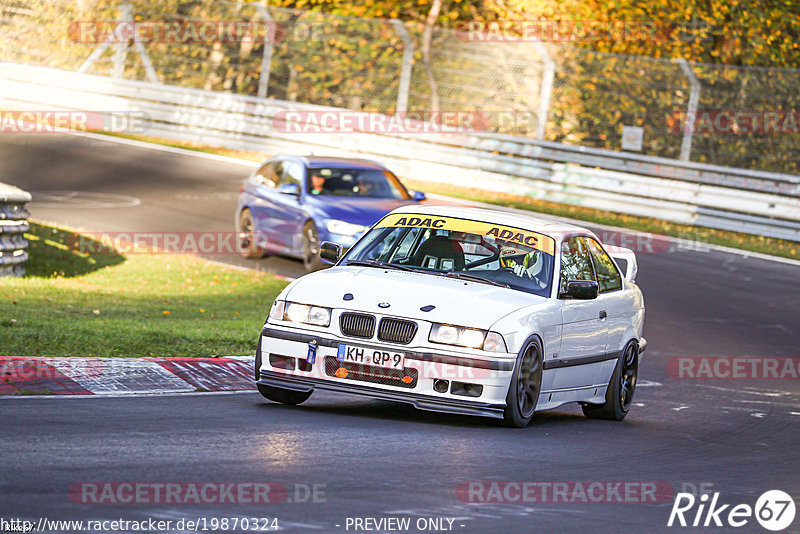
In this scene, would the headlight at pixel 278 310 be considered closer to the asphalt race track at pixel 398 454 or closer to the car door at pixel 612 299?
the asphalt race track at pixel 398 454

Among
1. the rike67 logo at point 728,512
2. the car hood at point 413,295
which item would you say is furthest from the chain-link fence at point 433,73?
the rike67 logo at point 728,512

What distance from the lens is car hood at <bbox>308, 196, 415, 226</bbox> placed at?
17969 millimetres

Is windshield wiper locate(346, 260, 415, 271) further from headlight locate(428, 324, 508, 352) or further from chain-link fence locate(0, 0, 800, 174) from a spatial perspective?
chain-link fence locate(0, 0, 800, 174)

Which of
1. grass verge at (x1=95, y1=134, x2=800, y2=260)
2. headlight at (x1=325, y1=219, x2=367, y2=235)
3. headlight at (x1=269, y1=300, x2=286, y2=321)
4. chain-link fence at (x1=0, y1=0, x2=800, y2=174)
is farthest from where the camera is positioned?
chain-link fence at (x1=0, y1=0, x2=800, y2=174)

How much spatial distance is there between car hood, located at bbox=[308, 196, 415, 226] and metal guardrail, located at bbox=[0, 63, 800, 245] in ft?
29.1

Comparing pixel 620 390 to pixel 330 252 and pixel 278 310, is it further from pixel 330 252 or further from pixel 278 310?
pixel 278 310

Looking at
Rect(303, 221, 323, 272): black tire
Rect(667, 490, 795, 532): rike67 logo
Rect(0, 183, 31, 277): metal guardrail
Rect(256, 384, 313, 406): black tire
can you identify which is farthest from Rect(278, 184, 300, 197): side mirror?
Rect(667, 490, 795, 532): rike67 logo

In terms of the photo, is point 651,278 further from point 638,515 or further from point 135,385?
point 638,515

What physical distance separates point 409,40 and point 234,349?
18.1m

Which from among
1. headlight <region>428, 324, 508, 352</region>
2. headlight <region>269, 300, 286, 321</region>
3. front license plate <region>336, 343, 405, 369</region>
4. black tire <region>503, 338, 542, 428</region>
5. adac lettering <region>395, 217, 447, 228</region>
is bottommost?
black tire <region>503, 338, 542, 428</region>

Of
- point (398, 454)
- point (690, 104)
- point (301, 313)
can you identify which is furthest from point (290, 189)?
point (690, 104)

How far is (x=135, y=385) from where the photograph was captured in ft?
32.4

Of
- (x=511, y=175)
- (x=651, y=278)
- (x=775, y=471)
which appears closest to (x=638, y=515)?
(x=775, y=471)

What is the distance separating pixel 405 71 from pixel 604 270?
18.9 meters
